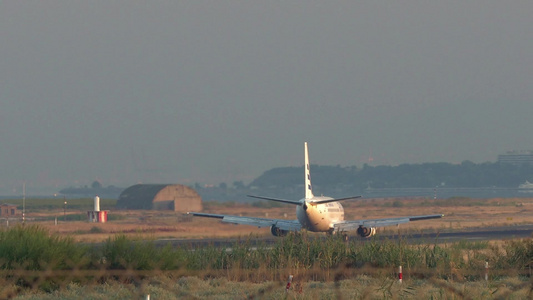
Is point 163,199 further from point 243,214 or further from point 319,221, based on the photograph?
point 319,221

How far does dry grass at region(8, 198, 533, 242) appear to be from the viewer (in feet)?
244

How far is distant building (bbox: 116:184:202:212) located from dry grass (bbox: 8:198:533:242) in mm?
7046

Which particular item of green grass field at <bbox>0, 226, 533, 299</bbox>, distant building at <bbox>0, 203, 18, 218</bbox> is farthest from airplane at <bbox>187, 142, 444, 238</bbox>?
distant building at <bbox>0, 203, 18, 218</bbox>

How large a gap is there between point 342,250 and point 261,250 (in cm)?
369

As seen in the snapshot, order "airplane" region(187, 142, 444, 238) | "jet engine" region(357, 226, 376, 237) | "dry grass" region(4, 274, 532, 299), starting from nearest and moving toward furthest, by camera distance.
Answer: "dry grass" region(4, 274, 532, 299) < "airplane" region(187, 142, 444, 238) < "jet engine" region(357, 226, 376, 237)

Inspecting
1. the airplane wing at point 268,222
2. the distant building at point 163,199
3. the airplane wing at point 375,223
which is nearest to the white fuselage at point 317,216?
the airplane wing at point 268,222

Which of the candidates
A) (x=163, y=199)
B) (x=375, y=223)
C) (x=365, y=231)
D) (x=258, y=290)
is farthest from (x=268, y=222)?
(x=163, y=199)

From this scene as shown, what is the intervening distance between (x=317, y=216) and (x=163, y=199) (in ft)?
255

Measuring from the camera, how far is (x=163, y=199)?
5359 inches

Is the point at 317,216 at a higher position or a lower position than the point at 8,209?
lower

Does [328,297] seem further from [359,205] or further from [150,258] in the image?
[359,205]

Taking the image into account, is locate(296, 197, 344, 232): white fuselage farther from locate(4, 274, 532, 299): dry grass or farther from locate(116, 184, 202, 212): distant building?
locate(116, 184, 202, 212): distant building

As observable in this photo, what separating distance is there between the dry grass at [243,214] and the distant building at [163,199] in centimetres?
705

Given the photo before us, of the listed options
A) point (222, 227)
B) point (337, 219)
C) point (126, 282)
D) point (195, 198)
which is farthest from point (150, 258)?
point (195, 198)
